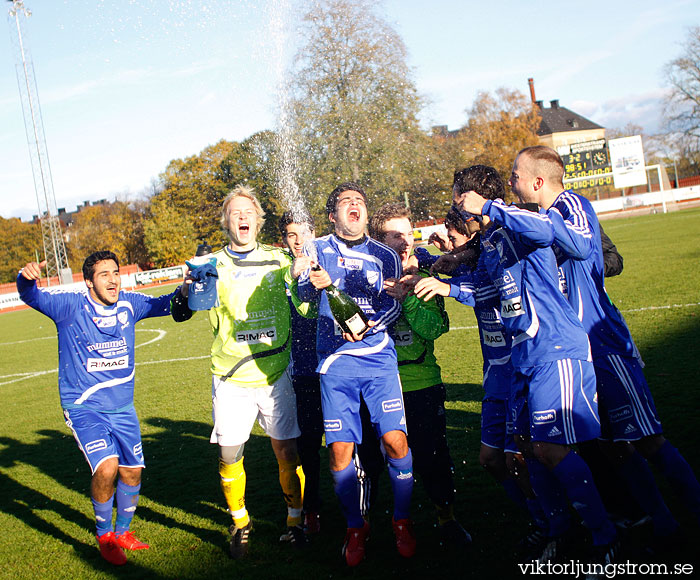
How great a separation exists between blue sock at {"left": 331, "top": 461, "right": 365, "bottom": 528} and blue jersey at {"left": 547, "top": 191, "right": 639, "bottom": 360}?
1.70 m

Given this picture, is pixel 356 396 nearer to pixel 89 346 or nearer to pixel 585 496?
pixel 585 496

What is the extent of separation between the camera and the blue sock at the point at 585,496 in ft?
10.4

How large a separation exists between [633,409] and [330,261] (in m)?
2.07

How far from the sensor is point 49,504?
18.4ft

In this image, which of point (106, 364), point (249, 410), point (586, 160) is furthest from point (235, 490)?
point (586, 160)

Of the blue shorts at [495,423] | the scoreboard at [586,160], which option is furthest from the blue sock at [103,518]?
the scoreboard at [586,160]

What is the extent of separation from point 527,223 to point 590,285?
0.80 m

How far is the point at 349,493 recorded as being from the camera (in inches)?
152

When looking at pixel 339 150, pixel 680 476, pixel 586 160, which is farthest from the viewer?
pixel 586 160

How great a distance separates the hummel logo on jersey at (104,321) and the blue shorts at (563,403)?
3.23 m

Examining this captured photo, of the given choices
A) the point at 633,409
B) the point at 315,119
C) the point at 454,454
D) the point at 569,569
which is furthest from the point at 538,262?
the point at 315,119

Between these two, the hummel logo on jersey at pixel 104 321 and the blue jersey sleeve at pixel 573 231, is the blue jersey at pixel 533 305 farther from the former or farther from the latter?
the hummel logo on jersey at pixel 104 321

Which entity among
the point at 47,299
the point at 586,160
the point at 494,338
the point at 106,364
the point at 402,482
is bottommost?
the point at 402,482

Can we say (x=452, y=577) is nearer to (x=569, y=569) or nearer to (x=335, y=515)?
(x=569, y=569)
